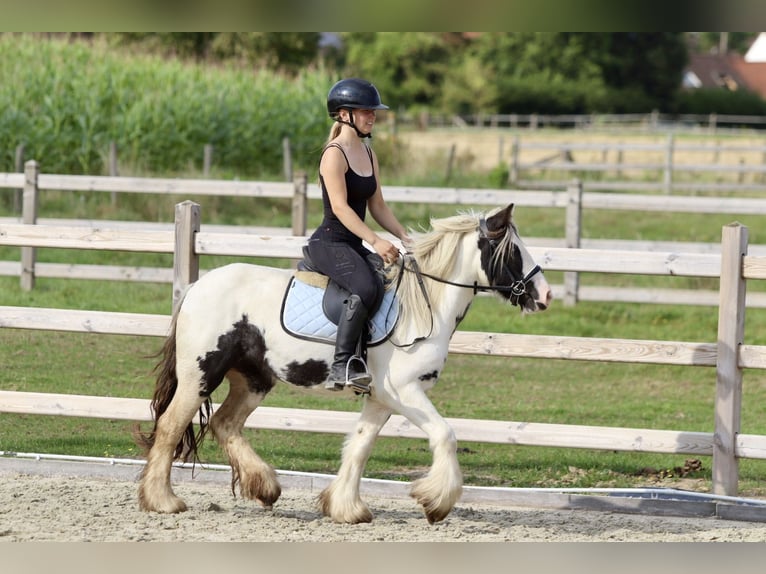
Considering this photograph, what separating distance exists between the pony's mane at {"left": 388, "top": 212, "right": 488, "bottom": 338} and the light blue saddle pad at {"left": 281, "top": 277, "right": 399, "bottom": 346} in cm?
6

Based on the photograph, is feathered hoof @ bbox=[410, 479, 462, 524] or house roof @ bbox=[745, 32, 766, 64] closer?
feathered hoof @ bbox=[410, 479, 462, 524]

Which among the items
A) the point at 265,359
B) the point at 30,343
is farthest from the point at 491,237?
the point at 30,343

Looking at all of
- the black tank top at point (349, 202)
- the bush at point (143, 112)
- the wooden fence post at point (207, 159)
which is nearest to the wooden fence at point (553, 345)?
the black tank top at point (349, 202)

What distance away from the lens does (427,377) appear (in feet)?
17.8

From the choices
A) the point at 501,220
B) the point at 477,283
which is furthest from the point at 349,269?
the point at 501,220

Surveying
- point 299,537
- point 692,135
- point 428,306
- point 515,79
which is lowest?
point 299,537

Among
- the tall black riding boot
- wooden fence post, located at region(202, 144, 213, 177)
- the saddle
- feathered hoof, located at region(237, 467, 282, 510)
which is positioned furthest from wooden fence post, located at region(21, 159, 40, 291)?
the tall black riding boot

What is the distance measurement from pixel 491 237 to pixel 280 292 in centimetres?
108

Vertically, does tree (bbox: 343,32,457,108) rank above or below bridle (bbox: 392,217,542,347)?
above

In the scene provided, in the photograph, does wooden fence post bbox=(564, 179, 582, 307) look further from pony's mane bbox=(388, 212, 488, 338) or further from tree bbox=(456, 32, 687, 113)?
tree bbox=(456, 32, 687, 113)

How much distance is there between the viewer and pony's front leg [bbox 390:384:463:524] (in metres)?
5.19

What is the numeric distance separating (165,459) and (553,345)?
2287 millimetres

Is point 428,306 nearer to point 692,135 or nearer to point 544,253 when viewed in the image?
point 544,253

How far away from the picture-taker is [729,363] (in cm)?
617
